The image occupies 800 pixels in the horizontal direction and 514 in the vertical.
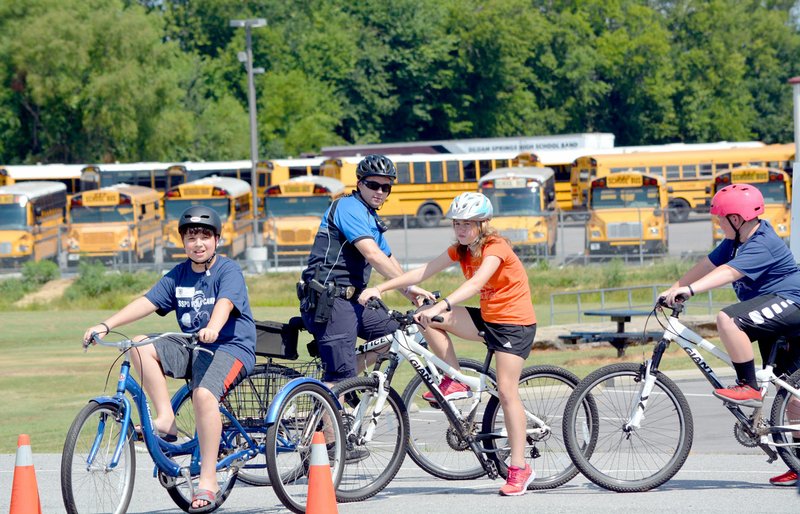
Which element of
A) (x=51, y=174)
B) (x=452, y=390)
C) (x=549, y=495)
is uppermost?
(x=51, y=174)

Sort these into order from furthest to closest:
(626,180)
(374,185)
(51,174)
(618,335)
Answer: (51,174) < (626,180) < (618,335) < (374,185)

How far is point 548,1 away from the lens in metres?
85.5

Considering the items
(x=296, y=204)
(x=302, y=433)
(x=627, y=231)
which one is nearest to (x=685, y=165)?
(x=627, y=231)

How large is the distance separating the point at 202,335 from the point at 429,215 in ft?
154

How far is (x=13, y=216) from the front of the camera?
132ft

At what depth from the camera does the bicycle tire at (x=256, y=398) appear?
24.1 ft

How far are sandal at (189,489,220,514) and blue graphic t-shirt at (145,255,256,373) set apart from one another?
2.32 ft

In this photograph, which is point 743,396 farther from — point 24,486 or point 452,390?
point 24,486

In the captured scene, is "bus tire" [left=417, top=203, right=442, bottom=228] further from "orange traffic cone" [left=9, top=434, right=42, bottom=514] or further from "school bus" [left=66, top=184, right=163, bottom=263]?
"orange traffic cone" [left=9, top=434, right=42, bottom=514]

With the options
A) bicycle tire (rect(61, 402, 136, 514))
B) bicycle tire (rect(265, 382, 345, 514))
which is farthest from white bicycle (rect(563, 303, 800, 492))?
bicycle tire (rect(61, 402, 136, 514))

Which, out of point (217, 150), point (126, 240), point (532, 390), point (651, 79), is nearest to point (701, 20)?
point (651, 79)

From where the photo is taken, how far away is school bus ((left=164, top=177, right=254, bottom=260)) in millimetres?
38188

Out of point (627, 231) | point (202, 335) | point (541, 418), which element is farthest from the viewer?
point (627, 231)

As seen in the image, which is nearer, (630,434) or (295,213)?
(630,434)
